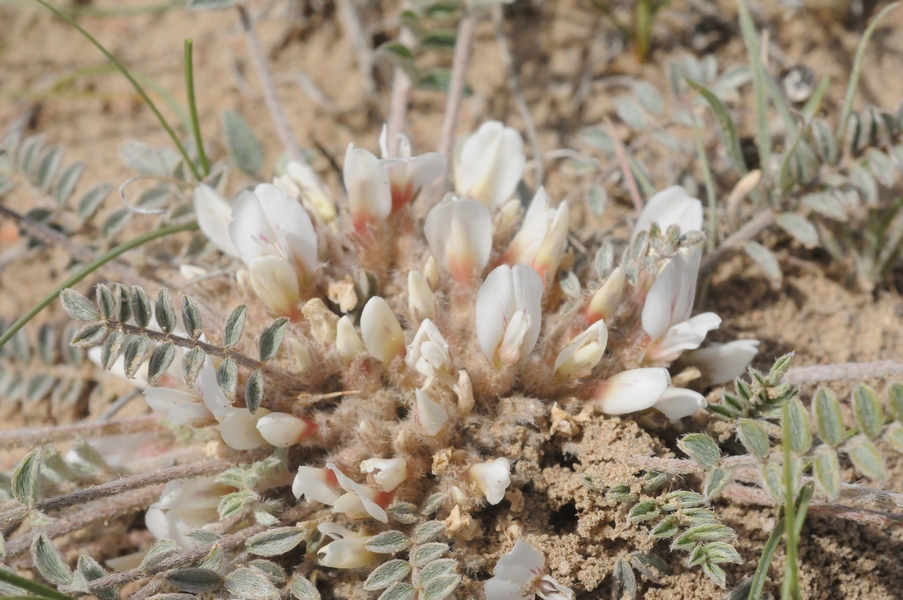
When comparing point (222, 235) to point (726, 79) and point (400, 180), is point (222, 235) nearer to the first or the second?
point (400, 180)

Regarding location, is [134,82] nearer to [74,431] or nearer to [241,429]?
[74,431]

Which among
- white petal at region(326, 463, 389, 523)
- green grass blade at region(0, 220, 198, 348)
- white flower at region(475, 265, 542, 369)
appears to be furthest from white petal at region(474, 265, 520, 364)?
green grass blade at region(0, 220, 198, 348)

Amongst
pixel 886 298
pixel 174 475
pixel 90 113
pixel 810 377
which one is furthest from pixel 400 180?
pixel 90 113

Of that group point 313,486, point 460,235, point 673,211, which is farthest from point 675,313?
point 313,486

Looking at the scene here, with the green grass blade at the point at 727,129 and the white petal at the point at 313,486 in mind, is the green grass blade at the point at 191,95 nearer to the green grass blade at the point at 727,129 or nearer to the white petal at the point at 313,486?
the white petal at the point at 313,486

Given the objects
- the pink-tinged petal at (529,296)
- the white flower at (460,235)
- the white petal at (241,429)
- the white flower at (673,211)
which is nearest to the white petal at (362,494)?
the white petal at (241,429)

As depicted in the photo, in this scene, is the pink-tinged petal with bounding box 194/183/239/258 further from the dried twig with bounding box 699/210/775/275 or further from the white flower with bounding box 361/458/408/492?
the dried twig with bounding box 699/210/775/275
